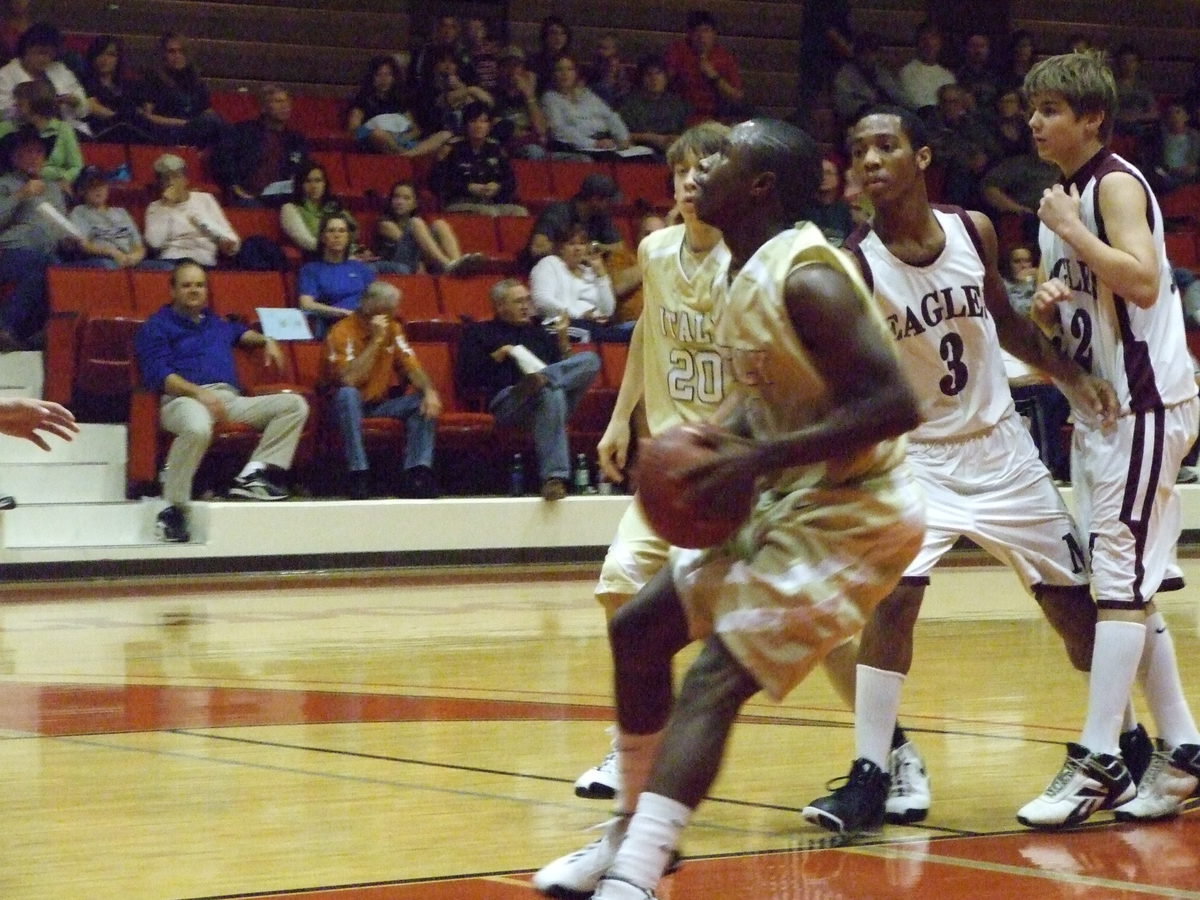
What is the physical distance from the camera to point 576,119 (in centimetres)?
1460

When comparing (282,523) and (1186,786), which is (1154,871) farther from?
(282,523)

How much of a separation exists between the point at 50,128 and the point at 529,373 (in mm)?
3486

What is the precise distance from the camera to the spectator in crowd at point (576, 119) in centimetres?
1455

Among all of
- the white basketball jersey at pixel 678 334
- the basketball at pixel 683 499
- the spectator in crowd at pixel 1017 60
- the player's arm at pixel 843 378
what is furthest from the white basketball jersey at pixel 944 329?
the spectator in crowd at pixel 1017 60

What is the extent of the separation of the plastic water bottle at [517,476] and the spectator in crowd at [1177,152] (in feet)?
23.4

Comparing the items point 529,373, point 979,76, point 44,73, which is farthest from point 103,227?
point 979,76

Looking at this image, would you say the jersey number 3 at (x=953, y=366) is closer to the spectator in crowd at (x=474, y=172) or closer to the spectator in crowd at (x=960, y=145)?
the spectator in crowd at (x=474, y=172)

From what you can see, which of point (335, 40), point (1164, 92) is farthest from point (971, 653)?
point (1164, 92)

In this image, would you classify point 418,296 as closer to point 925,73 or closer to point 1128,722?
point 925,73

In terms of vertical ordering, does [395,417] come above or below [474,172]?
below

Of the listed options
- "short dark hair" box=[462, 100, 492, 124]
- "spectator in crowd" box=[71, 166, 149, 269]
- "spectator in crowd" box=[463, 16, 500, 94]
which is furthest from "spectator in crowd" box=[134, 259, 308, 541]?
"spectator in crowd" box=[463, 16, 500, 94]

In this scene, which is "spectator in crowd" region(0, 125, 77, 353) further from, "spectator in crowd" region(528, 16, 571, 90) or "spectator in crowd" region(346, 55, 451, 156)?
"spectator in crowd" region(528, 16, 571, 90)

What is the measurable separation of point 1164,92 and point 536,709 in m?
15.4

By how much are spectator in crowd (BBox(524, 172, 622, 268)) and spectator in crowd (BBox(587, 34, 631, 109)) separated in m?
2.40
